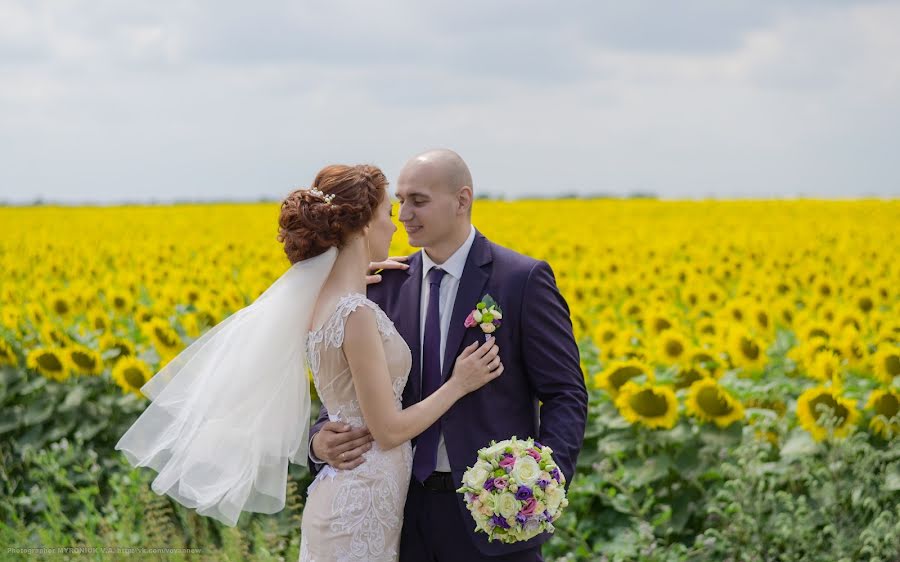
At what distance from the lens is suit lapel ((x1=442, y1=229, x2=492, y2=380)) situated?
10.7ft

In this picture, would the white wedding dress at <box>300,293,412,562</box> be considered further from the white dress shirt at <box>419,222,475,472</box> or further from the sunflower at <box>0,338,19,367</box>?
the sunflower at <box>0,338,19,367</box>

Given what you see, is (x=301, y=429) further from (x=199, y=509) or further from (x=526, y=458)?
(x=526, y=458)

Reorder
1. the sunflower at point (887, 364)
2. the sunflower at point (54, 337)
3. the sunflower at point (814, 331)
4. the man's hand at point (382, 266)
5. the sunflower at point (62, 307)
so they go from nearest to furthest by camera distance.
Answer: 1. the man's hand at point (382, 266)
2. the sunflower at point (887, 364)
3. the sunflower at point (814, 331)
4. the sunflower at point (54, 337)
5. the sunflower at point (62, 307)

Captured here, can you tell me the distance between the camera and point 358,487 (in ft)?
10.7

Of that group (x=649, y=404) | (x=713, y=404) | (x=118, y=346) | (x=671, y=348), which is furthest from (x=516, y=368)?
(x=118, y=346)

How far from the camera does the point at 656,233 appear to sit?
18359mm

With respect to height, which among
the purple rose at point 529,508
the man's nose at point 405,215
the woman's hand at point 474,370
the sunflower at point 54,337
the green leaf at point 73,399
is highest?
the man's nose at point 405,215

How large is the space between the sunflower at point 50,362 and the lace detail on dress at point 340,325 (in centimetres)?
460

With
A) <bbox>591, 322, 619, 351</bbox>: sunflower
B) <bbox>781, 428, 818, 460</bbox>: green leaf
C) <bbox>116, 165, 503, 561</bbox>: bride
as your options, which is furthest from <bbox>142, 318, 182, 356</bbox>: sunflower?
<bbox>781, 428, 818, 460</bbox>: green leaf

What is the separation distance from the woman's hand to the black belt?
0.95 feet

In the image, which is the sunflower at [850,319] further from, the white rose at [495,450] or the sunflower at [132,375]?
the white rose at [495,450]

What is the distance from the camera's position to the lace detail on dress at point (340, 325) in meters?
3.13

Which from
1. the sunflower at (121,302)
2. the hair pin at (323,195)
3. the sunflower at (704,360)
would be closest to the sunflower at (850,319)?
the sunflower at (704,360)

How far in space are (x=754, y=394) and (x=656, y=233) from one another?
12405mm
